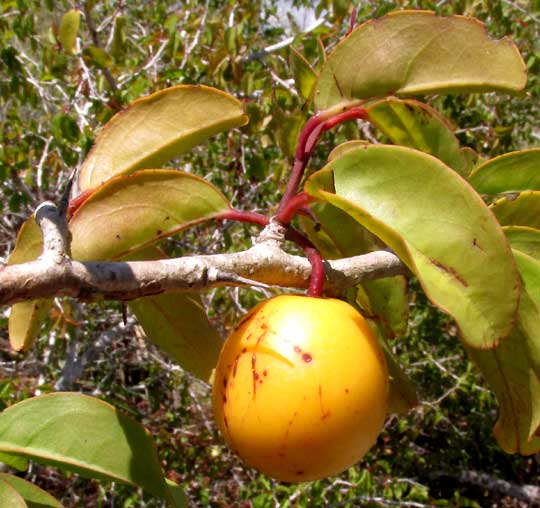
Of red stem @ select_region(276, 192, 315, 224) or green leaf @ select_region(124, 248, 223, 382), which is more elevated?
red stem @ select_region(276, 192, 315, 224)

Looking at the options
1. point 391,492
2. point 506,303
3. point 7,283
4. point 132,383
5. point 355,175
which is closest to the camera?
point 7,283

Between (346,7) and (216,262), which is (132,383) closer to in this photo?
(346,7)

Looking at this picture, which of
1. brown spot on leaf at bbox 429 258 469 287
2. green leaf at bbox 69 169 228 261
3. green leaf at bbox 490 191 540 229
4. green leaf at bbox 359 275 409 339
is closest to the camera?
brown spot on leaf at bbox 429 258 469 287

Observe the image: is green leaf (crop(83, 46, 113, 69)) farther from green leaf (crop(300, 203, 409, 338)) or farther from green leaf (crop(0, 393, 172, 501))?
green leaf (crop(0, 393, 172, 501))

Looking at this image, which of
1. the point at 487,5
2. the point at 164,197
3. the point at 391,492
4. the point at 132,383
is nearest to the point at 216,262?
the point at 164,197

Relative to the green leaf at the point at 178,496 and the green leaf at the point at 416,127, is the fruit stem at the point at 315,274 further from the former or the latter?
the green leaf at the point at 178,496

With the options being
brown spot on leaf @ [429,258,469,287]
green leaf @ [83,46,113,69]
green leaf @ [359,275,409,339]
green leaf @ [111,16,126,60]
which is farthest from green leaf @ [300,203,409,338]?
green leaf @ [111,16,126,60]

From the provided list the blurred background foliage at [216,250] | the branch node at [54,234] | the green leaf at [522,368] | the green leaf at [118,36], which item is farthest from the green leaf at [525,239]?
the green leaf at [118,36]
